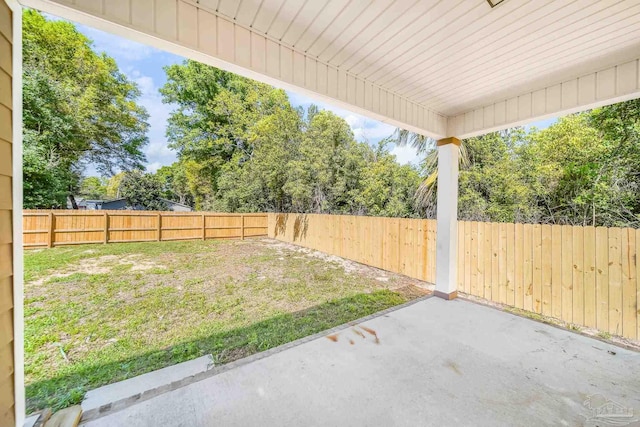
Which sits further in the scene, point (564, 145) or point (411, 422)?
point (564, 145)

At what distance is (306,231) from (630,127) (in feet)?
26.3

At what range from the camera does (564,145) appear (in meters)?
5.90

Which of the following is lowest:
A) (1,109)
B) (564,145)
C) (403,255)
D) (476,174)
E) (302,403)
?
(302,403)

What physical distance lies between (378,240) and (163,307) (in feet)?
14.2

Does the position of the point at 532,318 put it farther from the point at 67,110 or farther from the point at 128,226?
the point at 67,110

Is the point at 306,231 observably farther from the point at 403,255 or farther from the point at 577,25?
the point at 577,25

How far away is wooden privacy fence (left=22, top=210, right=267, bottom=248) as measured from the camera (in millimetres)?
6996

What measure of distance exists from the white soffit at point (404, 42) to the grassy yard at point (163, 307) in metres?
2.55

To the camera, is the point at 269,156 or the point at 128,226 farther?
the point at 269,156

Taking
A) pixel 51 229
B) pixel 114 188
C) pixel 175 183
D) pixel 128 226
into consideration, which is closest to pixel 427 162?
pixel 128 226

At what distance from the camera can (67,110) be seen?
33.9 ft

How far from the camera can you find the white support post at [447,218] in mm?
3590

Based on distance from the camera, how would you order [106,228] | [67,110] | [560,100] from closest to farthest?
[560,100]
[106,228]
[67,110]

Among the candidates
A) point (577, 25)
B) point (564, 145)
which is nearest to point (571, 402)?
point (577, 25)
